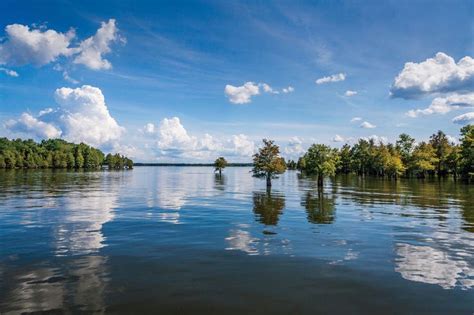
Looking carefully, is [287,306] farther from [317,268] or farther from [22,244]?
[22,244]

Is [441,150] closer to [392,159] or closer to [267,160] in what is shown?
Answer: [392,159]

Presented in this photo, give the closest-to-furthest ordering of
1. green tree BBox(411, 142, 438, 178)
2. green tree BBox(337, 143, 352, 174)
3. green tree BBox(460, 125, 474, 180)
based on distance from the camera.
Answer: green tree BBox(460, 125, 474, 180), green tree BBox(411, 142, 438, 178), green tree BBox(337, 143, 352, 174)

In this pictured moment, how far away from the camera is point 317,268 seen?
49.1 feet

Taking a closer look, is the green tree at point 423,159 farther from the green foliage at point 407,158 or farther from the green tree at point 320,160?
the green tree at point 320,160

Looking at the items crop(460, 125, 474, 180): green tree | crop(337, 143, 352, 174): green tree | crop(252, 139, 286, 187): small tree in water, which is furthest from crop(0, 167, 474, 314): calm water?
crop(337, 143, 352, 174): green tree

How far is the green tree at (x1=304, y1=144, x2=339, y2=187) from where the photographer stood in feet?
230

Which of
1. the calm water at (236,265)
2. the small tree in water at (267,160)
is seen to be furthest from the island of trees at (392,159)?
the calm water at (236,265)

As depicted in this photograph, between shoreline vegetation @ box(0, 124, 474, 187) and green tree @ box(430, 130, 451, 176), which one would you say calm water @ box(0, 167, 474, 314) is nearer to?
shoreline vegetation @ box(0, 124, 474, 187)

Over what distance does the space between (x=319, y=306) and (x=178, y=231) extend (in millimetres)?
14143

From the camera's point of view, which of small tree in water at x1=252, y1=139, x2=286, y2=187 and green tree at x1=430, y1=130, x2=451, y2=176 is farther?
green tree at x1=430, y1=130, x2=451, y2=176

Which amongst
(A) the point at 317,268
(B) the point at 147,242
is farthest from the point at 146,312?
(B) the point at 147,242

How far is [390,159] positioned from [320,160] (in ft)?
225

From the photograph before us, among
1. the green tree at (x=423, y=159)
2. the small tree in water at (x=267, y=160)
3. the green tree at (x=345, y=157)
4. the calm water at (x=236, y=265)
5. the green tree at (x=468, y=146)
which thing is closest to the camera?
the calm water at (x=236, y=265)

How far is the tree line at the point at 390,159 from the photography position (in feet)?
230
